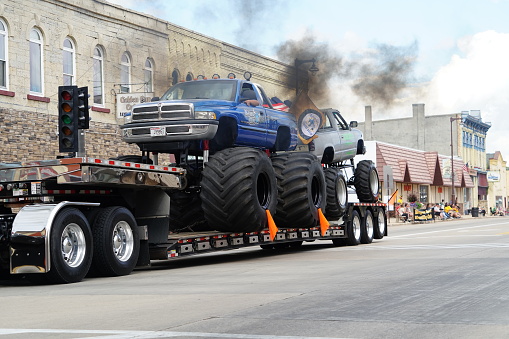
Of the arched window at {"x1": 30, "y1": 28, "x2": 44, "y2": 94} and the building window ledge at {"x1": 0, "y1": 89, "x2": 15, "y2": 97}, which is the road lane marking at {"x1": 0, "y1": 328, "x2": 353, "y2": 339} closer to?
the building window ledge at {"x1": 0, "y1": 89, "x2": 15, "y2": 97}

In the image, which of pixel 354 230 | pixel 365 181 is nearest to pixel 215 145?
pixel 354 230

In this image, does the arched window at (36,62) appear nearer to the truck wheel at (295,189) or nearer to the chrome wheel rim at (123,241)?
the truck wheel at (295,189)

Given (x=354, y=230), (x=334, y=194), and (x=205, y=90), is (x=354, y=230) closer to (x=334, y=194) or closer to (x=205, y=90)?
(x=334, y=194)

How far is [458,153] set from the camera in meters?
83.7

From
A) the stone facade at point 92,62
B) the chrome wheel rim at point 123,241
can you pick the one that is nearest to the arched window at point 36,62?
the stone facade at point 92,62

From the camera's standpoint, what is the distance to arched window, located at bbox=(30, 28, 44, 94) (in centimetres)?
2650

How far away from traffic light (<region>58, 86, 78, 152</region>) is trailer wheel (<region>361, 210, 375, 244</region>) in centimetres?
1167

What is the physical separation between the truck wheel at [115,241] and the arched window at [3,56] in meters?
13.6

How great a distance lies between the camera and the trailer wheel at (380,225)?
2452 cm

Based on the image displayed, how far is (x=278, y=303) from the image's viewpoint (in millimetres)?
8930

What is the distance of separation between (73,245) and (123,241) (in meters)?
1.37

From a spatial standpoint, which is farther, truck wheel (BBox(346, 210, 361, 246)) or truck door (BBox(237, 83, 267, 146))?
truck wheel (BBox(346, 210, 361, 246))

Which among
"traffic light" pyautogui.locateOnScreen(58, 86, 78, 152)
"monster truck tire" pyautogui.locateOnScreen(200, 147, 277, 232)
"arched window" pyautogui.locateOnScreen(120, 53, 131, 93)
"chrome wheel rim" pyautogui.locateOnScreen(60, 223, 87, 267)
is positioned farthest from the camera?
"arched window" pyautogui.locateOnScreen(120, 53, 131, 93)

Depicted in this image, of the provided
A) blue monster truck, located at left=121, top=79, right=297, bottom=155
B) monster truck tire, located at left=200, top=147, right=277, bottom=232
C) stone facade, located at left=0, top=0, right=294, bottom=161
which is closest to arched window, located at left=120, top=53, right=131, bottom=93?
stone facade, located at left=0, top=0, right=294, bottom=161
